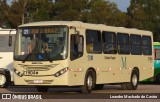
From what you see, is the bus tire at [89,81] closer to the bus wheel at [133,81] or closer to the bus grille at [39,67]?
the bus grille at [39,67]

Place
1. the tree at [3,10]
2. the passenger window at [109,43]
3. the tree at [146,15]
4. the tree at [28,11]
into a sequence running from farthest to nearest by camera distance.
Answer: the tree at [146,15], the tree at [3,10], the tree at [28,11], the passenger window at [109,43]

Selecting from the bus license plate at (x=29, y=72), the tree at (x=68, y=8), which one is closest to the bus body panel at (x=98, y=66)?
the bus license plate at (x=29, y=72)

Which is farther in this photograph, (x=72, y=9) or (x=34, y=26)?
(x=72, y=9)

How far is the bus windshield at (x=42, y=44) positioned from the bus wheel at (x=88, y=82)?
1.75 meters

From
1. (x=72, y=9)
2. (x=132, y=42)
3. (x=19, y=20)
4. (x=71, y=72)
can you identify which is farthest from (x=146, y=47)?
(x=72, y=9)

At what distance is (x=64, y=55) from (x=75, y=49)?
0.71 meters

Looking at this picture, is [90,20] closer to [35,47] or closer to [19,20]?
[19,20]

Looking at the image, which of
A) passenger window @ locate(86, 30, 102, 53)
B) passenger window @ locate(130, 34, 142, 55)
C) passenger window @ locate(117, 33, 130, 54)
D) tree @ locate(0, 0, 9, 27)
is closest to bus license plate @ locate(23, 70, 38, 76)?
passenger window @ locate(86, 30, 102, 53)

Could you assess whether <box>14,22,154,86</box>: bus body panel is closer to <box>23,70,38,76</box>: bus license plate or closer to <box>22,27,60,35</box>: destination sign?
<box>23,70,38,76</box>: bus license plate

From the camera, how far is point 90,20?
7231cm

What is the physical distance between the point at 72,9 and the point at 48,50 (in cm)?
5869

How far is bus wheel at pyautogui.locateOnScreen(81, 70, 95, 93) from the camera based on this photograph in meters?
22.8

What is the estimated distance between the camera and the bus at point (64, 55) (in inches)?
858

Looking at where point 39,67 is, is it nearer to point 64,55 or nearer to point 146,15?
point 64,55
